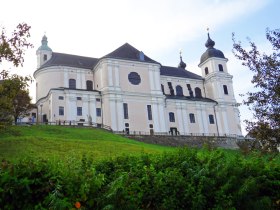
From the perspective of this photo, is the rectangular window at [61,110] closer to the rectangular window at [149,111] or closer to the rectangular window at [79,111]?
the rectangular window at [79,111]

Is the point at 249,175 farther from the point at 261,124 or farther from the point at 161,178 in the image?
the point at 261,124

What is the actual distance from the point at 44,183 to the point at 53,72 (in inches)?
2147

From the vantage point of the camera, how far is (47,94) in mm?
57312

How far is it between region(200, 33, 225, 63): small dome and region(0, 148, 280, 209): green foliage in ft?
207

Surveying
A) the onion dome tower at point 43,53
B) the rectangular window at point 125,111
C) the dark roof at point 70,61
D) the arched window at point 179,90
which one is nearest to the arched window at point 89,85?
the dark roof at point 70,61

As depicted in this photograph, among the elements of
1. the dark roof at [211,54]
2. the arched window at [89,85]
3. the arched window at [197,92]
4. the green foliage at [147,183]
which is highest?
the dark roof at [211,54]

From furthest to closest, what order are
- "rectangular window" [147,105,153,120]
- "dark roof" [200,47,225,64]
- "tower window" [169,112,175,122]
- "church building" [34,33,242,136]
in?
"dark roof" [200,47,225,64], "tower window" [169,112,175,122], "rectangular window" [147,105,153,120], "church building" [34,33,242,136]

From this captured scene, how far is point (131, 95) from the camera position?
57.9 metres

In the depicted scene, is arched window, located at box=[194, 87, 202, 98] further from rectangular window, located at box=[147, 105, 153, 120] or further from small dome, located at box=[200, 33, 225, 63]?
rectangular window, located at box=[147, 105, 153, 120]

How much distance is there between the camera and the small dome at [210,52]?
232ft

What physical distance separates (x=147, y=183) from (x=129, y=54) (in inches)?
2143

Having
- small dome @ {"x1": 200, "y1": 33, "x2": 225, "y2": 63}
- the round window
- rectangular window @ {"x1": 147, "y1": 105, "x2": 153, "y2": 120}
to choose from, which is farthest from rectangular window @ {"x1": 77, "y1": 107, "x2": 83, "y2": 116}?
small dome @ {"x1": 200, "y1": 33, "x2": 225, "y2": 63}

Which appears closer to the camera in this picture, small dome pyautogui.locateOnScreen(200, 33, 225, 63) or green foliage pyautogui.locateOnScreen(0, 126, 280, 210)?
green foliage pyautogui.locateOnScreen(0, 126, 280, 210)

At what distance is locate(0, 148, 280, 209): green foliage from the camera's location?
249 inches
